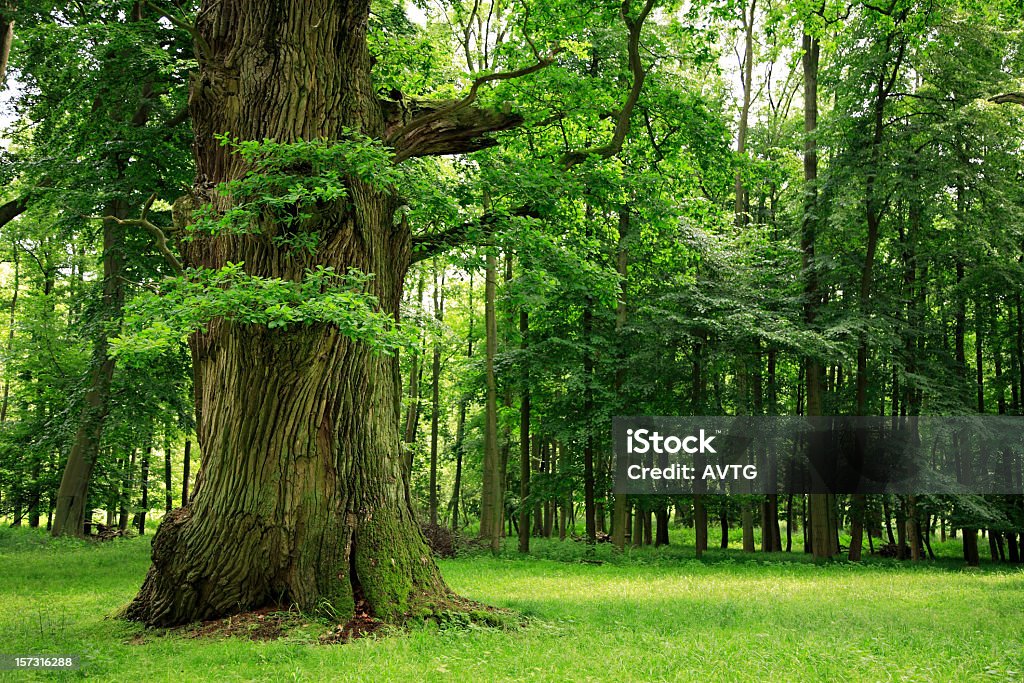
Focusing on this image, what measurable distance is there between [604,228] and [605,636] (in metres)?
6.45

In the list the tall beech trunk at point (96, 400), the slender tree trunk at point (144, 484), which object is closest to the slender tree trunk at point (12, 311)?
the slender tree trunk at point (144, 484)

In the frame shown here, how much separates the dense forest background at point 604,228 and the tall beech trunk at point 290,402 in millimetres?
457

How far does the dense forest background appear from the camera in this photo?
385 inches

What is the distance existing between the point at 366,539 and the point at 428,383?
76.8 ft

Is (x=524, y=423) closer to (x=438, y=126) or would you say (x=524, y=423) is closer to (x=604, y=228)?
(x=604, y=228)

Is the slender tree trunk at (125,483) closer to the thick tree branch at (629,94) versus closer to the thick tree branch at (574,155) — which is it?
the thick tree branch at (574,155)

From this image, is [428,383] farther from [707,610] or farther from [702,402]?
[707,610]

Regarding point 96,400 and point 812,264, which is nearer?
point 96,400

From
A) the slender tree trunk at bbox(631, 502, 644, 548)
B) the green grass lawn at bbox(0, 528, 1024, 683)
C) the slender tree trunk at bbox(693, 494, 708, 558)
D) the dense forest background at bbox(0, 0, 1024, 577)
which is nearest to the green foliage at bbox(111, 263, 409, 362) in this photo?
the dense forest background at bbox(0, 0, 1024, 577)

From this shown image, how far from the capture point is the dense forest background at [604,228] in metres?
9.77

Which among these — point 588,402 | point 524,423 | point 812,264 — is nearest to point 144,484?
point 524,423

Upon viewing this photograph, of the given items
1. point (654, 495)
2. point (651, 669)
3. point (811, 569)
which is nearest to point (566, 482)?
point (654, 495)

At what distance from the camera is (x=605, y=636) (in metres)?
8.00

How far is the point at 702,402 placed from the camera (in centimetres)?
2044
